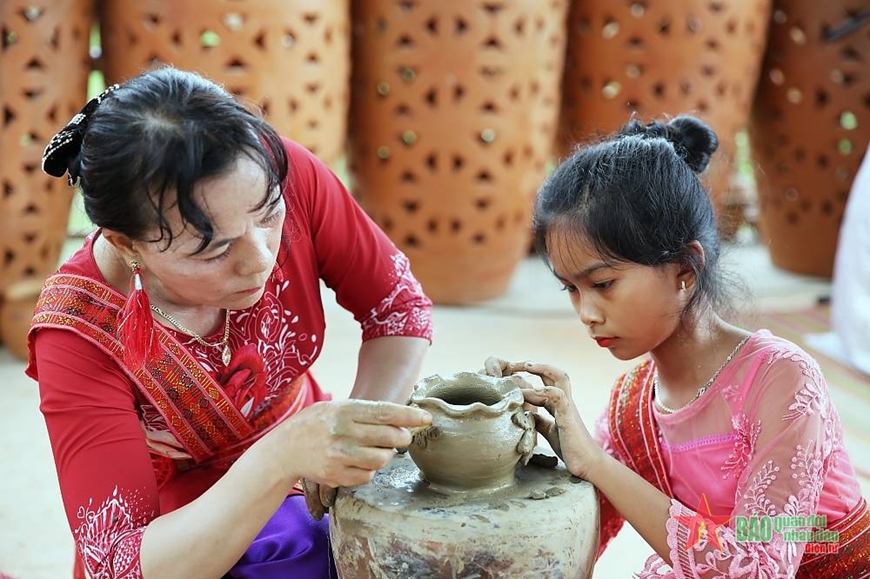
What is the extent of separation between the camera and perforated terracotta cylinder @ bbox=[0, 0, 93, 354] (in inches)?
145

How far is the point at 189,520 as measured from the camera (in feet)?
5.59

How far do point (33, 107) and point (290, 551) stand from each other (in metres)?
2.40

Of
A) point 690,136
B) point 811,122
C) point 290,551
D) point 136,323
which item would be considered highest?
point 690,136

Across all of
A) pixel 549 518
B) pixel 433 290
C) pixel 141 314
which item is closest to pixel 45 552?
pixel 141 314

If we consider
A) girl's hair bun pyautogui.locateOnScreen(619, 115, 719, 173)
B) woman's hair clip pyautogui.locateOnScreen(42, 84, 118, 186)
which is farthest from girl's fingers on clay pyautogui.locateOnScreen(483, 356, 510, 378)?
woman's hair clip pyautogui.locateOnScreen(42, 84, 118, 186)

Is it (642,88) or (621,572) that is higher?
(642,88)

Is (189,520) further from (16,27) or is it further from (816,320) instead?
(816,320)

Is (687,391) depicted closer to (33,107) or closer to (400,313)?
(400,313)

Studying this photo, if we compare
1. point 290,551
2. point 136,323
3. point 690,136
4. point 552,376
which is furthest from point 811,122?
point 136,323

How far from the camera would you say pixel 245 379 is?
206 centimetres

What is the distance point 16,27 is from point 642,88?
2528 mm

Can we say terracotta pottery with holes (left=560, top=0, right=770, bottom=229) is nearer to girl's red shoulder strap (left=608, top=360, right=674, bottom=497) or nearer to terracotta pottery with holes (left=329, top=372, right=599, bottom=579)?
girl's red shoulder strap (left=608, top=360, right=674, bottom=497)

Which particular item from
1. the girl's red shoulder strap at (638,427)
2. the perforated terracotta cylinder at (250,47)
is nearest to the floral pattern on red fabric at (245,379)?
the girl's red shoulder strap at (638,427)

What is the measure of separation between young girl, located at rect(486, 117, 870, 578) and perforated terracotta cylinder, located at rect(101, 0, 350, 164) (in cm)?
220
